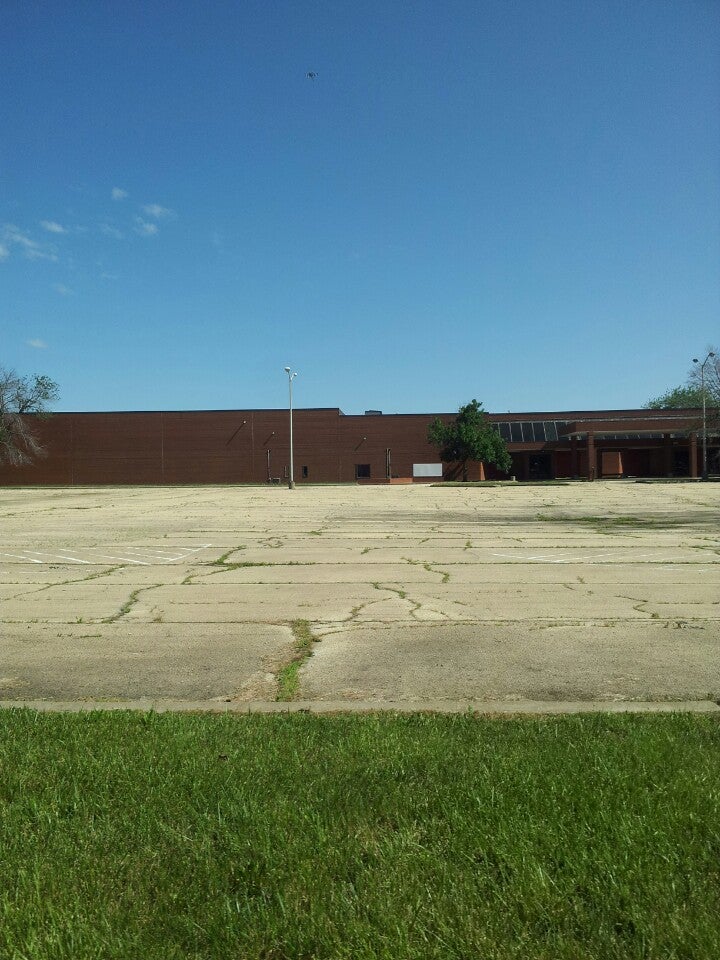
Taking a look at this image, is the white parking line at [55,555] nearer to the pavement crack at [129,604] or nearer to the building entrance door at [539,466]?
the pavement crack at [129,604]

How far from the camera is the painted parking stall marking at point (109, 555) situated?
13313 mm

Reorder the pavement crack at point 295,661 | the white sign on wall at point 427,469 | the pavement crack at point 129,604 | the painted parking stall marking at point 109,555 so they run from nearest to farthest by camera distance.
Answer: the pavement crack at point 295,661
the pavement crack at point 129,604
the painted parking stall marking at point 109,555
the white sign on wall at point 427,469

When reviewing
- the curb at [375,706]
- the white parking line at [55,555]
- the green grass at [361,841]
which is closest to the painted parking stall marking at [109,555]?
the white parking line at [55,555]

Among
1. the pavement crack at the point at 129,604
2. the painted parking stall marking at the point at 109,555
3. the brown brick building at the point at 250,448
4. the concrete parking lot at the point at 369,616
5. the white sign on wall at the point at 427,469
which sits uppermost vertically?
the brown brick building at the point at 250,448

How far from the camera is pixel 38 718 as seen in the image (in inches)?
185

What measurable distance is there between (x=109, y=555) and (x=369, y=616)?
7690mm

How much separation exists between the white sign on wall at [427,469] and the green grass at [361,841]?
74.2 meters

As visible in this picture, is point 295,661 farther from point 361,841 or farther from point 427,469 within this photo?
point 427,469

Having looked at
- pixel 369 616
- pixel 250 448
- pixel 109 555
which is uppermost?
pixel 250 448

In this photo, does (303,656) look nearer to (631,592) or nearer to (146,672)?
(146,672)

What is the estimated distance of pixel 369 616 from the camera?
826 centimetres

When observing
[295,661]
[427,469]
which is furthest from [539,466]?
[295,661]

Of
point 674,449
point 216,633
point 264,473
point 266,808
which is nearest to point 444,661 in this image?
point 216,633

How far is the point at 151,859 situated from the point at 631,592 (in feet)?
25.6
